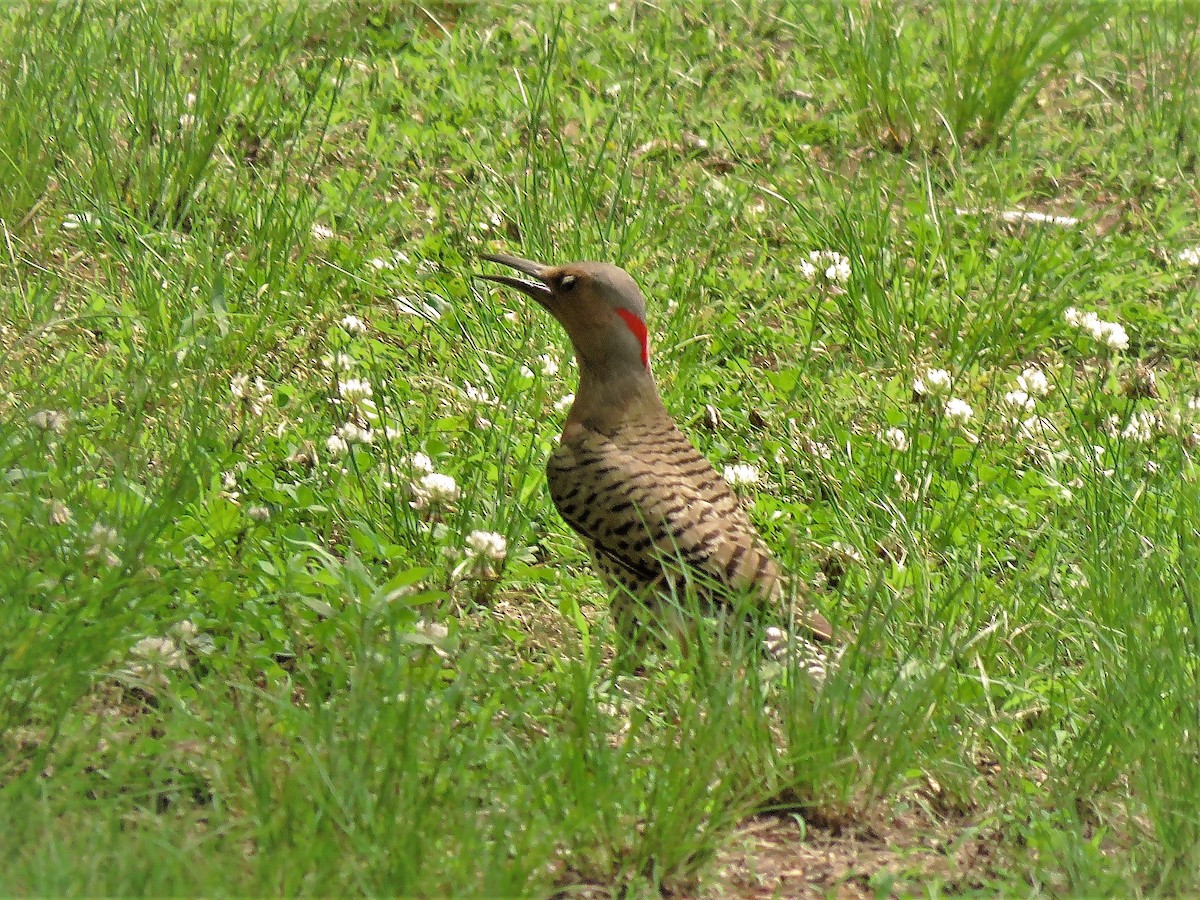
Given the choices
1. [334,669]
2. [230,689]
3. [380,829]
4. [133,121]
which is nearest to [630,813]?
[380,829]

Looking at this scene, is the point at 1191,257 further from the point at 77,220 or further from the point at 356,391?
the point at 77,220

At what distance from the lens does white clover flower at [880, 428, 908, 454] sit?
4.79m

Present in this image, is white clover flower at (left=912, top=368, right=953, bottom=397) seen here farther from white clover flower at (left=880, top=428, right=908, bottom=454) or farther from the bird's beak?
the bird's beak

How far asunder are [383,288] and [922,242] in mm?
2129

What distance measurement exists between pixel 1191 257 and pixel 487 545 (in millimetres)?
3663

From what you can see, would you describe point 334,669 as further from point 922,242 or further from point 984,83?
point 984,83

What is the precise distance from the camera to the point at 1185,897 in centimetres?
300

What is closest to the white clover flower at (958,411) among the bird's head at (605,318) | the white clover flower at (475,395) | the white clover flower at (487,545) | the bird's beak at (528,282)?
the bird's head at (605,318)

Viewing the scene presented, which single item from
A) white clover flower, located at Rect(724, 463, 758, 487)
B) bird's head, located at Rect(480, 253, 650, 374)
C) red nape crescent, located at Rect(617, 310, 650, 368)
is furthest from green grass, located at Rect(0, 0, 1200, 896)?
red nape crescent, located at Rect(617, 310, 650, 368)

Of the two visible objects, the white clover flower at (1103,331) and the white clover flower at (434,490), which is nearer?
the white clover flower at (434,490)

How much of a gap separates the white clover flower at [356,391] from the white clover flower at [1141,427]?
2.35 metres

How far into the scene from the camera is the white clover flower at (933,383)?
5148 millimetres

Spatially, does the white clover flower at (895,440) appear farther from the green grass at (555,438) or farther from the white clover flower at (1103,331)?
the white clover flower at (1103,331)

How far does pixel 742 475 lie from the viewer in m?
4.80
